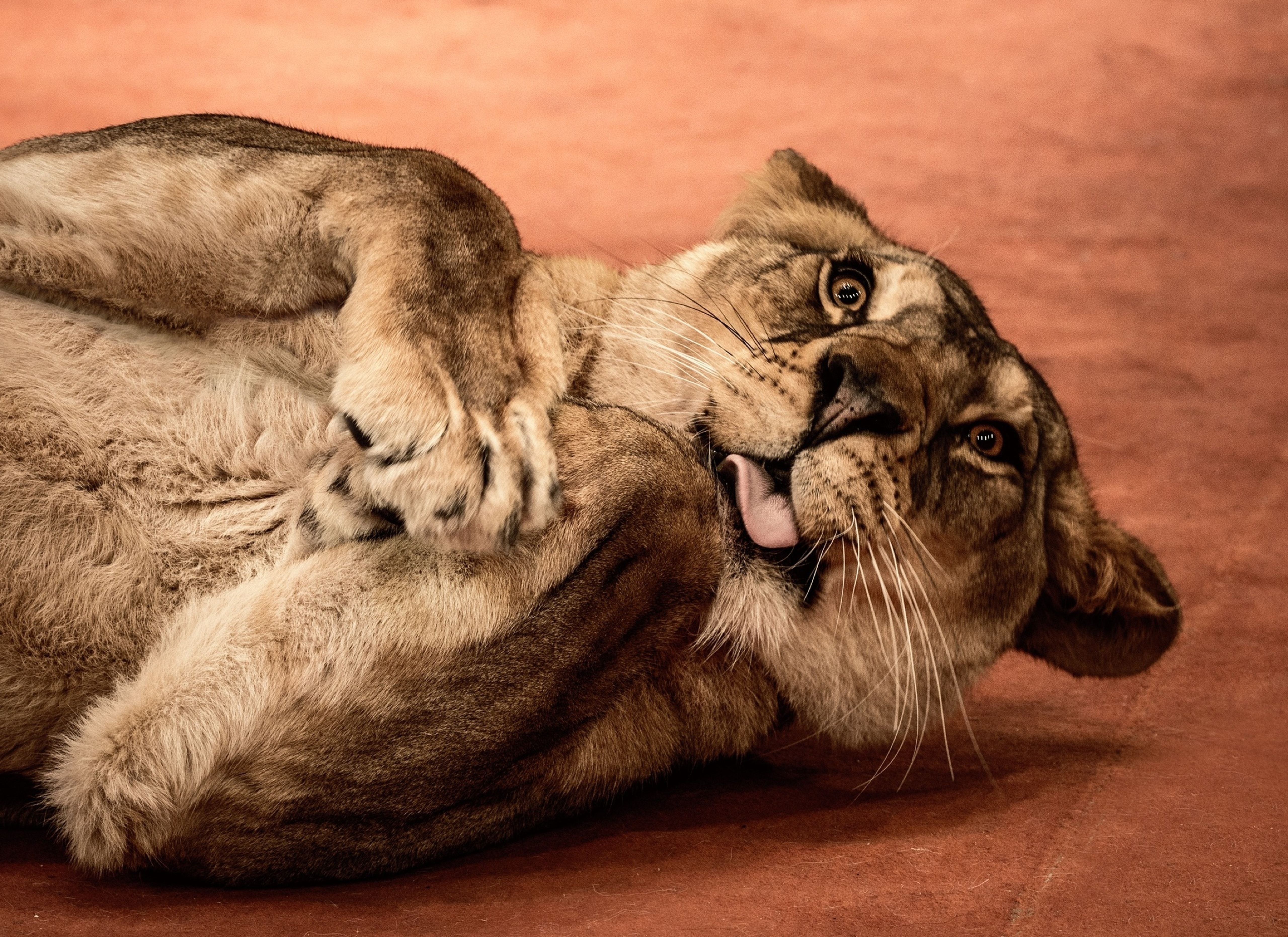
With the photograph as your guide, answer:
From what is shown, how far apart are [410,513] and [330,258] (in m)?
0.66

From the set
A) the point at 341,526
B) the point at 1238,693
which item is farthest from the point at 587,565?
the point at 1238,693

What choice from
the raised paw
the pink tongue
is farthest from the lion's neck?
the raised paw

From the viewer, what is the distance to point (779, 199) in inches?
149

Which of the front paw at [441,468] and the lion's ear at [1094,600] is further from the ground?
the front paw at [441,468]

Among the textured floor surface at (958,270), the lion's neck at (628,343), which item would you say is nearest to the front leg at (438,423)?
the lion's neck at (628,343)

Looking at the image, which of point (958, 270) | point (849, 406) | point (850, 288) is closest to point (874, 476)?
point (849, 406)

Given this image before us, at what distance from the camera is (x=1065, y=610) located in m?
3.46

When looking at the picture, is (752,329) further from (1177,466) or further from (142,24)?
(142,24)

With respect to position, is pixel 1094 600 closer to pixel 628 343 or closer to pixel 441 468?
pixel 628 343

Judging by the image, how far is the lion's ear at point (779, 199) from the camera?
3754 millimetres

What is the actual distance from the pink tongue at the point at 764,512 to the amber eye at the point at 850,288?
0.68m

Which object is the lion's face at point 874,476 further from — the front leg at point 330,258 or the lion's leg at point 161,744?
the lion's leg at point 161,744

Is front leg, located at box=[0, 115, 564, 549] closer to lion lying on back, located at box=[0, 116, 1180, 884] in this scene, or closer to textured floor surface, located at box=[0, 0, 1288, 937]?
lion lying on back, located at box=[0, 116, 1180, 884]

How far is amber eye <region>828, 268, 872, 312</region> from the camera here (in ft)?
10.8
